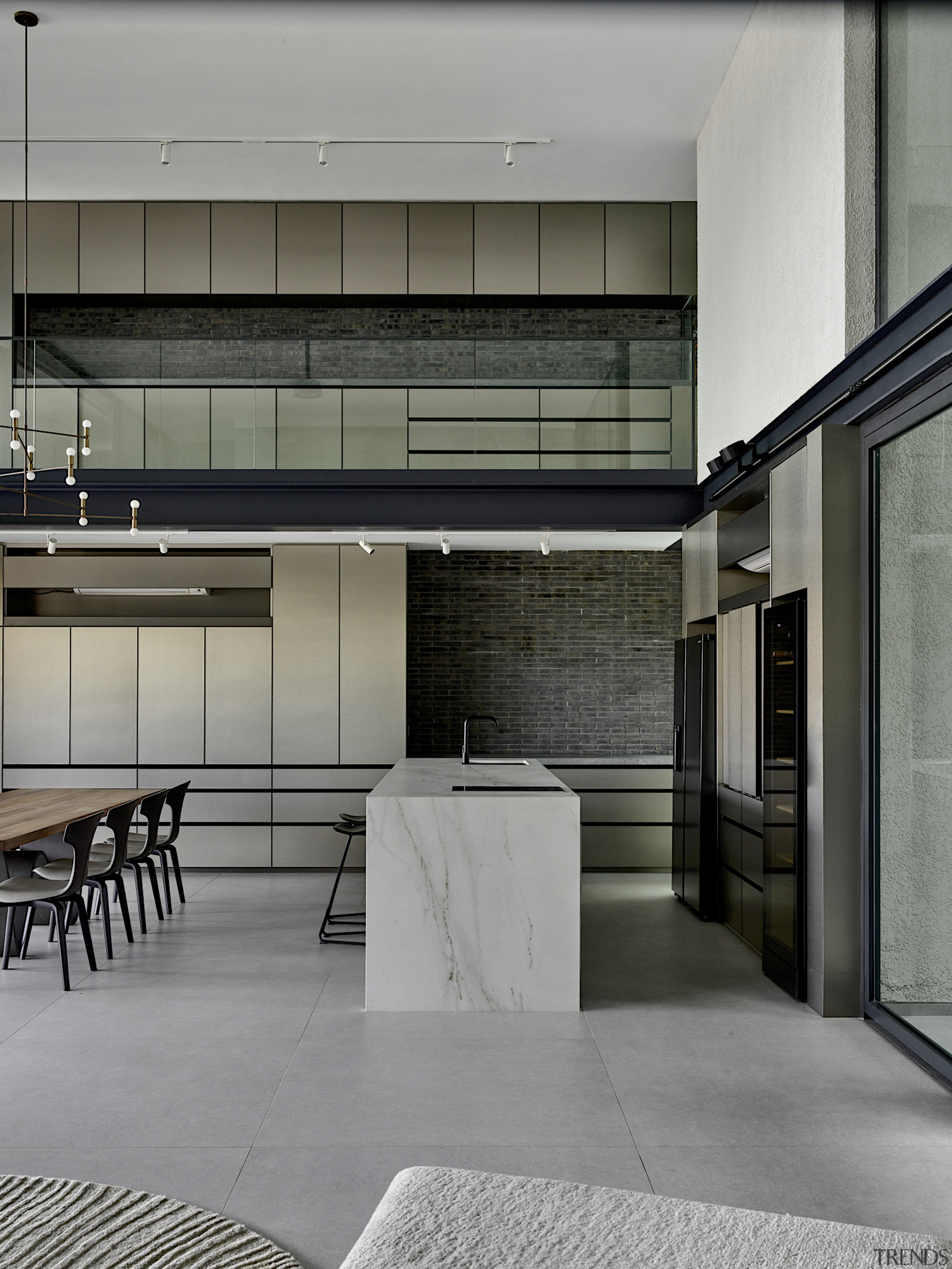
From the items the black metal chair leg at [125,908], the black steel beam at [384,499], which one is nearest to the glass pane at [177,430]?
the black steel beam at [384,499]

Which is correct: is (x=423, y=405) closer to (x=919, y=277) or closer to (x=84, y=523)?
(x=84, y=523)

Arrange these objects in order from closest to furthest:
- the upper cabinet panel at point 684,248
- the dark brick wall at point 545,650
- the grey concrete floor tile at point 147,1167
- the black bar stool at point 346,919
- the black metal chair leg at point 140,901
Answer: the grey concrete floor tile at point 147,1167 < the black bar stool at point 346,919 < the black metal chair leg at point 140,901 < the upper cabinet panel at point 684,248 < the dark brick wall at point 545,650

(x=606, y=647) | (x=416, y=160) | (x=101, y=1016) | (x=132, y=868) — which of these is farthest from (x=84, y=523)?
(x=606, y=647)

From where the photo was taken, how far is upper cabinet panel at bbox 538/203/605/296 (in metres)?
8.58

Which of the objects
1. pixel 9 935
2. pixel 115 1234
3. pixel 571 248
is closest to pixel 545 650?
pixel 571 248

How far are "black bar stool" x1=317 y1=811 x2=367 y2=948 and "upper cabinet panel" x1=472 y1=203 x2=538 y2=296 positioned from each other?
5267 mm

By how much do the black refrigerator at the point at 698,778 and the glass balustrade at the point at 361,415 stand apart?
141cm

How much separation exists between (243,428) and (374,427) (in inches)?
36.8

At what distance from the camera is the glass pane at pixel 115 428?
6762mm

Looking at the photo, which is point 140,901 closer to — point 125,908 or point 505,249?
point 125,908

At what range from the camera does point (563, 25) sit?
18.5 ft

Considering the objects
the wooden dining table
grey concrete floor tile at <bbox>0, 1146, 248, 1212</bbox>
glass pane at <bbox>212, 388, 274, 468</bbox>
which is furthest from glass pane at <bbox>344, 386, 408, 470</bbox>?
grey concrete floor tile at <bbox>0, 1146, 248, 1212</bbox>

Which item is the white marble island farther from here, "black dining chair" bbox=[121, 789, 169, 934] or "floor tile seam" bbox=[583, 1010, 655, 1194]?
"black dining chair" bbox=[121, 789, 169, 934]

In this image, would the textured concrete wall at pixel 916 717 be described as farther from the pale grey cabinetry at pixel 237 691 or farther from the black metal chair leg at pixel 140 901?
the pale grey cabinetry at pixel 237 691
